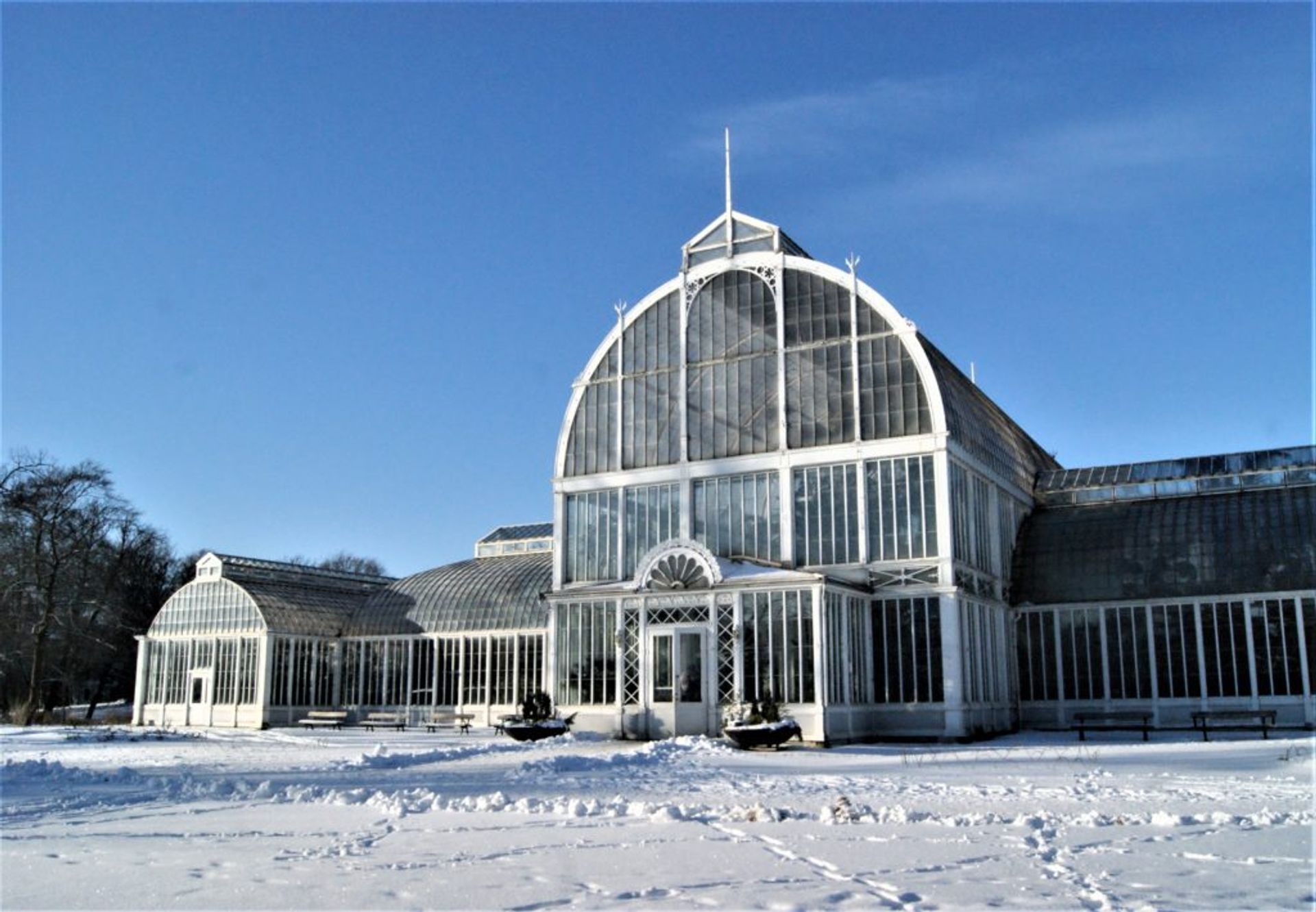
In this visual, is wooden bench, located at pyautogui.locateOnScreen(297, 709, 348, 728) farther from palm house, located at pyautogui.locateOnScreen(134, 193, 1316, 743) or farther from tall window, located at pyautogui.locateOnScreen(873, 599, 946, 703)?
tall window, located at pyautogui.locateOnScreen(873, 599, 946, 703)

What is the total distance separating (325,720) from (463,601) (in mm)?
7633

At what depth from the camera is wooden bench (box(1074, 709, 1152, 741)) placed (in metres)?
33.8

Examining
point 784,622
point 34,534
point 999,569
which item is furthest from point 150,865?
point 34,534

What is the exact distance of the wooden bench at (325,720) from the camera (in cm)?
4856

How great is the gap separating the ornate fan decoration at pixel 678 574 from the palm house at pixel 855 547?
7 centimetres

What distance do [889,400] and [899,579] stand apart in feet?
18.9

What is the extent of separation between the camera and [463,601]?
51094 mm

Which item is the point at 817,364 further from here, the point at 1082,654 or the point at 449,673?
the point at 449,673

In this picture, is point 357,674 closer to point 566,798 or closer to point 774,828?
point 566,798

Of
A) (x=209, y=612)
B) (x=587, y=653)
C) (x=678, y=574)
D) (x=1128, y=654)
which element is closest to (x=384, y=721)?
(x=209, y=612)

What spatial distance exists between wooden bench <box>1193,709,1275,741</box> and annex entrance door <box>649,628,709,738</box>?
14.1m

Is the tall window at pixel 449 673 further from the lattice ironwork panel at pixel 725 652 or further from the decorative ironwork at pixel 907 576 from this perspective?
the decorative ironwork at pixel 907 576

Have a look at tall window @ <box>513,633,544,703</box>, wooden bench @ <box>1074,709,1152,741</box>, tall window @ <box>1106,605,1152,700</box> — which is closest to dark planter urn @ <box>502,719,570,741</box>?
tall window @ <box>513,633,544,703</box>

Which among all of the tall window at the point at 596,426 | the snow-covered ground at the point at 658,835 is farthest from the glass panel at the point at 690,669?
the snow-covered ground at the point at 658,835
